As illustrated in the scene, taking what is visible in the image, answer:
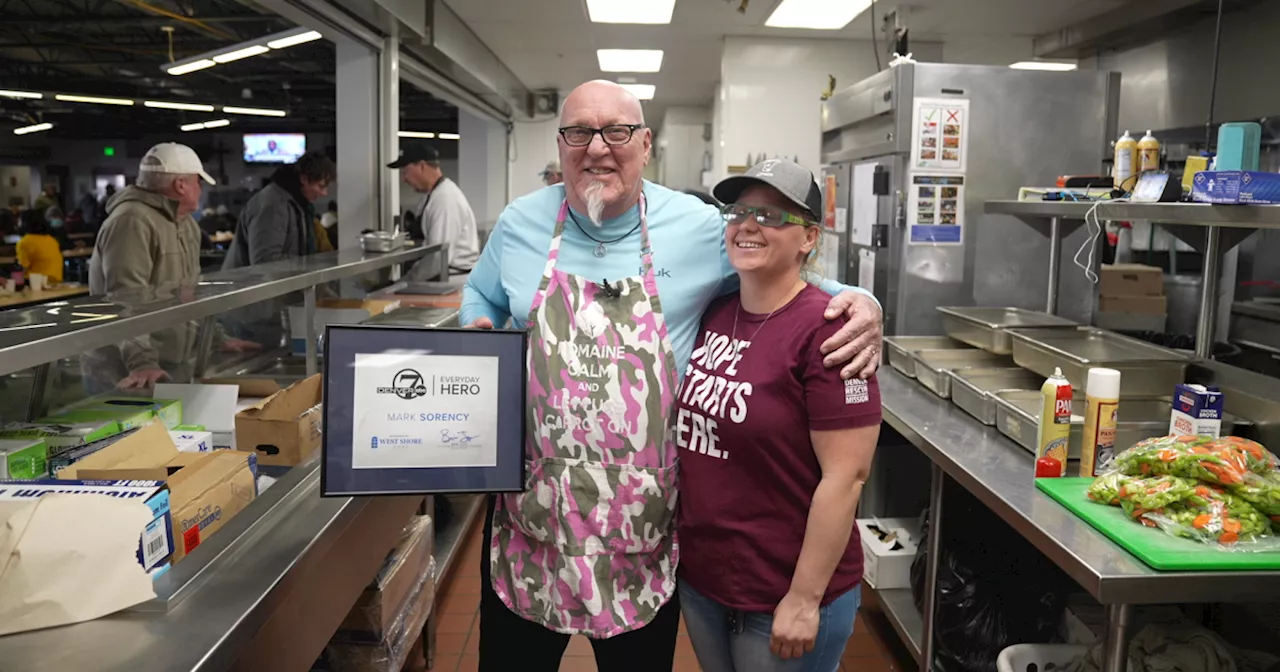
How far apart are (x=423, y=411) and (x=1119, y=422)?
5.97 feet

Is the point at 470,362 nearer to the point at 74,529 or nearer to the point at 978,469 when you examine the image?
the point at 74,529

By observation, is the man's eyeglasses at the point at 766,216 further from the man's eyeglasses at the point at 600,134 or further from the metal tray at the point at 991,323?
the metal tray at the point at 991,323

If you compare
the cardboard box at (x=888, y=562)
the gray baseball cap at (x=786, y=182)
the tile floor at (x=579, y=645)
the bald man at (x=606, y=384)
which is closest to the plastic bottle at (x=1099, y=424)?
the bald man at (x=606, y=384)

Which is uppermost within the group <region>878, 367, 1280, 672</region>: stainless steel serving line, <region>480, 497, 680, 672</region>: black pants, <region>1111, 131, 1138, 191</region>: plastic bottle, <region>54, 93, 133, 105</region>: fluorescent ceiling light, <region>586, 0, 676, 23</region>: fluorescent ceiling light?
<region>54, 93, 133, 105</region>: fluorescent ceiling light

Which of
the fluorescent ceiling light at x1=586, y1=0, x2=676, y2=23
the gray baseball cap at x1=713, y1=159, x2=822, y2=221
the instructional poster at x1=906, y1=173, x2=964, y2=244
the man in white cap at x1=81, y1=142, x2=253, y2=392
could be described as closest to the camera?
the gray baseball cap at x1=713, y1=159, x2=822, y2=221

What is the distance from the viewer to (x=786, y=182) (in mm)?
1549

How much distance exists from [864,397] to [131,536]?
119 cm

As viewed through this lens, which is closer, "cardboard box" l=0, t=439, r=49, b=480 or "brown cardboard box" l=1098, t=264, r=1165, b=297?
"cardboard box" l=0, t=439, r=49, b=480

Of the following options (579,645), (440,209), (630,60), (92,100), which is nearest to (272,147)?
(92,100)

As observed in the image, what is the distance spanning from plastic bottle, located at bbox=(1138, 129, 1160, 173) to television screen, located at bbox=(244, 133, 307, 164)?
731 inches

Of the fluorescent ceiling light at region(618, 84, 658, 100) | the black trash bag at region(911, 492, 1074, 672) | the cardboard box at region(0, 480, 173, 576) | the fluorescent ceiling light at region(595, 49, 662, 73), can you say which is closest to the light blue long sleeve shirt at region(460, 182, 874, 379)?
the cardboard box at region(0, 480, 173, 576)

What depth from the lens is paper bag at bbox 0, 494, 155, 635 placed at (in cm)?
126

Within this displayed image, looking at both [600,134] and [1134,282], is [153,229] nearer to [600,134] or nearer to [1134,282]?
[600,134]

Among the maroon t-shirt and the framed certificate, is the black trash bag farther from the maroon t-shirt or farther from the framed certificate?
the framed certificate
